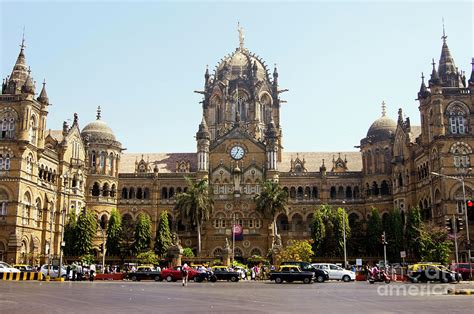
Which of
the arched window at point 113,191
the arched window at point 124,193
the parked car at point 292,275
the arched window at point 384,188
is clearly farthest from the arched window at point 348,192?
the parked car at point 292,275

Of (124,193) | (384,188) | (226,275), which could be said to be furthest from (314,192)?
(226,275)

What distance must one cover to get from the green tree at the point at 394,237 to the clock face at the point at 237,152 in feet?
84.6

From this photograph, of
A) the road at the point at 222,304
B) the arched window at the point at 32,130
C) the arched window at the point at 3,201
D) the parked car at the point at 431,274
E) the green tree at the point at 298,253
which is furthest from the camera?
the arched window at the point at 32,130

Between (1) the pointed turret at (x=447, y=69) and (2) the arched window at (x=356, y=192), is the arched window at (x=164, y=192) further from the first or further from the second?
(1) the pointed turret at (x=447, y=69)

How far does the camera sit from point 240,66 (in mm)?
101438

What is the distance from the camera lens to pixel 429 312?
2133cm

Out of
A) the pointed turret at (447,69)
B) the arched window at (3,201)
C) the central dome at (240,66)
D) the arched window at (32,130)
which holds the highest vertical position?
the central dome at (240,66)

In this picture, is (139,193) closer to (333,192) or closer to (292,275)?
(333,192)

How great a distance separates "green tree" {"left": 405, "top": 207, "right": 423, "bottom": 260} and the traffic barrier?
40.4 m

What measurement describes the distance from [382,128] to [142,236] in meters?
39.6

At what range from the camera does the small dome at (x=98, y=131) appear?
86188mm

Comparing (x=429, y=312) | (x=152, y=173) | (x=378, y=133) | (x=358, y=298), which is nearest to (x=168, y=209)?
(x=152, y=173)

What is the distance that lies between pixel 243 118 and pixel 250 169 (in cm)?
1563

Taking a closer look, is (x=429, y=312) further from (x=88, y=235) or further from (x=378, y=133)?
(x=378, y=133)
